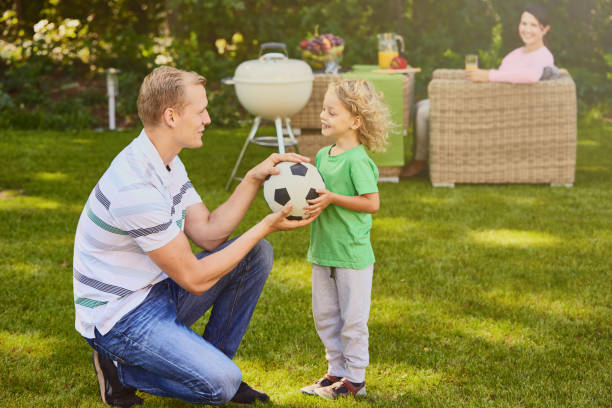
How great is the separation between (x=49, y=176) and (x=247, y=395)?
141 inches

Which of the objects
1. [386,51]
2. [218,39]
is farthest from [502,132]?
[218,39]

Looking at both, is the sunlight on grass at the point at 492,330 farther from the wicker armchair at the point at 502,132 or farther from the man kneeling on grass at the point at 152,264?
the wicker armchair at the point at 502,132

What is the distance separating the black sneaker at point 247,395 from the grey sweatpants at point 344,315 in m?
0.27

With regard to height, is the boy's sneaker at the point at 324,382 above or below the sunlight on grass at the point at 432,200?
below

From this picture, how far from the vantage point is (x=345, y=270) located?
95.0 inches

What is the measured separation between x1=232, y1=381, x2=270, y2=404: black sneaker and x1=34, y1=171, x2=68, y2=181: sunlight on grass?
3.41 meters

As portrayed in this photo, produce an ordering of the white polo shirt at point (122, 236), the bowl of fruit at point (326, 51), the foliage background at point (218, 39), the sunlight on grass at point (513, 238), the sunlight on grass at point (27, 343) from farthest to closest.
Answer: the foliage background at point (218, 39), the bowl of fruit at point (326, 51), the sunlight on grass at point (513, 238), the sunlight on grass at point (27, 343), the white polo shirt at point (122, 236)

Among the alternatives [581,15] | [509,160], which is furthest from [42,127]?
[581,15]

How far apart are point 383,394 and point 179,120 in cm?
114

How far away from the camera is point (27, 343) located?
2842 millimetres

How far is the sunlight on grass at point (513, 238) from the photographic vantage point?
401 centimetres

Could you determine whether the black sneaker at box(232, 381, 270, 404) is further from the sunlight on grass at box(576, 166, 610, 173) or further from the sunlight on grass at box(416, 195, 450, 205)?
the sunlight on grass at box(576, 166, 610, 173)

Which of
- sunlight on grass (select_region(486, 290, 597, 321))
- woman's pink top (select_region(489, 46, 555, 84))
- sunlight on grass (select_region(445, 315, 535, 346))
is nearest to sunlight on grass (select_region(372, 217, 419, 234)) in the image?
A: sunlight on grass (select_region(486, 290, 597, 321))

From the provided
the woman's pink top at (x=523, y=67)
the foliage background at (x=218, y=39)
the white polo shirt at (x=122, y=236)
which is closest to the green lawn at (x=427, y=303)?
the white polo shirt at (x=122, y=236)
